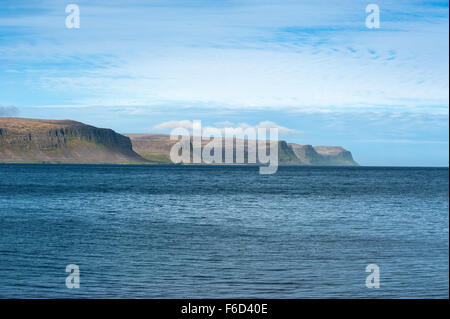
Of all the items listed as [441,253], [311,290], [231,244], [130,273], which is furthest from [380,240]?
[130,273]

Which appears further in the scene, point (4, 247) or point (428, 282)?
point (4, 247)

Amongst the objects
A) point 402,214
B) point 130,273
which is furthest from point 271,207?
point 130,273

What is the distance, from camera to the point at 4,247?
2434 centimetres

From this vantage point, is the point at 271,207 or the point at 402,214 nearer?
the point at 402,214

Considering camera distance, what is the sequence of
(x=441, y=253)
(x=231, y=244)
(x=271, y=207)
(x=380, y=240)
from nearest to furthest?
(x=441, y=253)
(x=231, y=244)
(x=380, y=240)
(x=271, y=207)

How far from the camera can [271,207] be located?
48906 mm

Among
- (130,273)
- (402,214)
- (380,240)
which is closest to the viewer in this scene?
(130,273)
